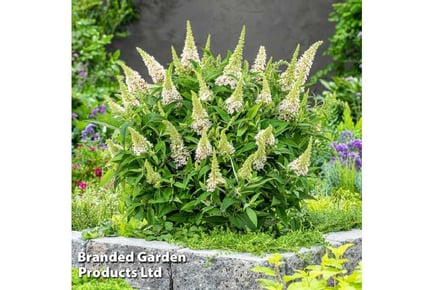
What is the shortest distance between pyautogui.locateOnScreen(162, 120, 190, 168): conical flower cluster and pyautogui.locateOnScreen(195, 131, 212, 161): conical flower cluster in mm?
112

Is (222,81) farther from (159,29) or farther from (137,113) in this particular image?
(159,29)

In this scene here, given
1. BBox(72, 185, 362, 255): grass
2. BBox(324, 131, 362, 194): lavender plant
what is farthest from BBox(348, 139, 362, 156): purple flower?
BBox(72, 185, 362, 255): grass

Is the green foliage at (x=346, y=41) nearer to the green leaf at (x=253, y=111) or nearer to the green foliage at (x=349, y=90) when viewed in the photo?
the green foliage at (x=349, y=90)

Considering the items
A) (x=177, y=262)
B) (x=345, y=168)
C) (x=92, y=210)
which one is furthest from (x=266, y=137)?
(x=345, y=168)

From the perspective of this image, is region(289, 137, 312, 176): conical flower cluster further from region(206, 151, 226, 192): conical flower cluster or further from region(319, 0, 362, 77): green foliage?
region(319, 0, 362, 77): green foliage

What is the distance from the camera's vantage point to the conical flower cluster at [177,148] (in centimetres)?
378

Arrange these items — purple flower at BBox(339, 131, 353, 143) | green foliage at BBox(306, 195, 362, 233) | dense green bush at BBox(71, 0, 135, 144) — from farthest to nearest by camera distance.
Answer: dense green bush at BBox(71, 0, 135, 144), purple flower at BBox(339, 131, 353, 143), green foliage at BBox(306, 195, 362, 233)

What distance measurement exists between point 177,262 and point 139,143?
25.6 inches

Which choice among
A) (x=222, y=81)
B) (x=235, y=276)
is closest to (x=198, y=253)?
(x=235, y=276)

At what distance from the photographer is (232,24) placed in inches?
197

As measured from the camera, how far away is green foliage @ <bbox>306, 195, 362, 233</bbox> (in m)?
4.21

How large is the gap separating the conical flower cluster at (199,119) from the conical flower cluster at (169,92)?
0.61 feet

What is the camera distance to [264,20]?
5.21 metres

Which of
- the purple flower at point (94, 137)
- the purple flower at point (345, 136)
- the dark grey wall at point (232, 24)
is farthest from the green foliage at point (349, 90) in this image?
the purple flower at point (94, 137)
